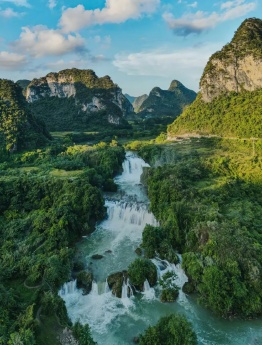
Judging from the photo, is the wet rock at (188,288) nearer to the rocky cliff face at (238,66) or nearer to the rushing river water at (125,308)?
the rushing river water at (125,308)

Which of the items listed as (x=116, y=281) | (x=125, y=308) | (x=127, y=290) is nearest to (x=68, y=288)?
(x=116, y=281)

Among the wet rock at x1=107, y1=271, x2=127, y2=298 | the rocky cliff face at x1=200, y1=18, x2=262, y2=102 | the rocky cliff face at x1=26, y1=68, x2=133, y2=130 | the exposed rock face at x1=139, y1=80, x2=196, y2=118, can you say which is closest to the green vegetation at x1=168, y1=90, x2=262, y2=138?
the rocky cliff face at x1=200, y1=18, x2=262, y2=102

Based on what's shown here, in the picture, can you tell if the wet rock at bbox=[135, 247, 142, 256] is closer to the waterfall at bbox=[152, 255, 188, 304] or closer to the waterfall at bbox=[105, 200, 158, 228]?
the waterfall at bbox=[152, 255, 188, 304]

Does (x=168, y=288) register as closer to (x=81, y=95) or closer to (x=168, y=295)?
(x=168, y=295)

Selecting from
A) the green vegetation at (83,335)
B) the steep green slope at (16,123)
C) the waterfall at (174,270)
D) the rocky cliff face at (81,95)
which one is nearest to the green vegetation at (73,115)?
the rocky cliff face at (81,95)

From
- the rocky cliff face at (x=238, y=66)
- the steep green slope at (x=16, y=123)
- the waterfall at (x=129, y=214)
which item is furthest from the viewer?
the rocky cliff face at (x=238, y=66)
